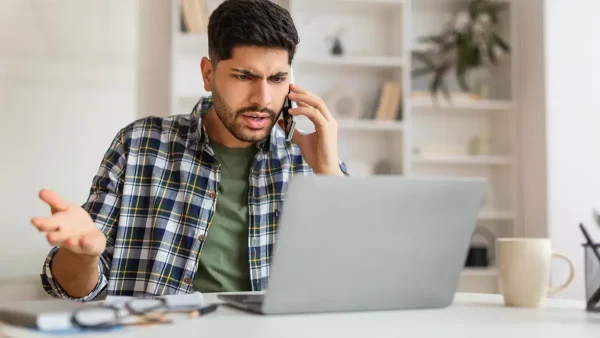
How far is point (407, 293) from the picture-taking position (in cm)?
96

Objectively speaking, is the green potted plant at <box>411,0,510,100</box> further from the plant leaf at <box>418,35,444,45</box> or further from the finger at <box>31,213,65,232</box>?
the finger at <box>31,213,65,232</box>

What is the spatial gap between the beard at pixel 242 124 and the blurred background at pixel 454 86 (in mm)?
1218

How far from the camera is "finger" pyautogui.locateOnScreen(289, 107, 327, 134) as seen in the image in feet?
5.29

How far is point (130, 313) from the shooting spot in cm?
82

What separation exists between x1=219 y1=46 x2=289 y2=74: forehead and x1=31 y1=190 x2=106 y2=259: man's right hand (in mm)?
718

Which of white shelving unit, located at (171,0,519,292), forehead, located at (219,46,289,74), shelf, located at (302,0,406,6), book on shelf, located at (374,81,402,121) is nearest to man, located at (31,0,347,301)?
forehead, located at (219,46,289,74)

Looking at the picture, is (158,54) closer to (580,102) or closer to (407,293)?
(580,102)

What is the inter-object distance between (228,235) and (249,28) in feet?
1.65

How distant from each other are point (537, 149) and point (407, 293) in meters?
2.93

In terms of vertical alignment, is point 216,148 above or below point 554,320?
above

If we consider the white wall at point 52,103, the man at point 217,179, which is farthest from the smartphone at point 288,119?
the white wall at point 52,103

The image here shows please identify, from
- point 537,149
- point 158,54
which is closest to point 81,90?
point 158,54

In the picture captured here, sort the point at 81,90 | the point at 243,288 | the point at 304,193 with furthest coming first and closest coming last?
the point at 81,90 < the point at 243,288 < the point at 304,193

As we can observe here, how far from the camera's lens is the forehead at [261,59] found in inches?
62.7
